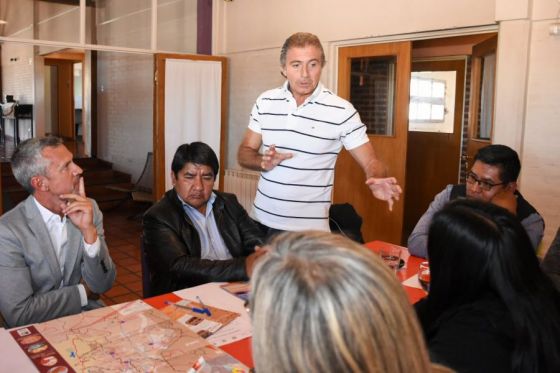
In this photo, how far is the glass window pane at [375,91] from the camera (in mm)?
4801

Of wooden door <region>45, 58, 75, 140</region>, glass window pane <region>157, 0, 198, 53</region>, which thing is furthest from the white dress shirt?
wooden door <region>45, 58, 75, 140</region>

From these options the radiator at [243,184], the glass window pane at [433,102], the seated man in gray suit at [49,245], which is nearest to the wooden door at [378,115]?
the radiator at [243,184]

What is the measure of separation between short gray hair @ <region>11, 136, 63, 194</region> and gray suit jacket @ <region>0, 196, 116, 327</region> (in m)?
0.10

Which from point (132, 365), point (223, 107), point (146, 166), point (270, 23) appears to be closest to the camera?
point (132, 365)

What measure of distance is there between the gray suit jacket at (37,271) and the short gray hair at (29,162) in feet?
0.33

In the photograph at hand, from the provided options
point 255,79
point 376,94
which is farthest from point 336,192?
point 255,79

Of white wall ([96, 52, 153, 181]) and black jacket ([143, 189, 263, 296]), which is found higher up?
white wall ([96, 52, 153, 181])

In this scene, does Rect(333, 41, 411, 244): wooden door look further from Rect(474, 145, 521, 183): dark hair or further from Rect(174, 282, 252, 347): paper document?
Rect(174, 282, 252, 347): paper document

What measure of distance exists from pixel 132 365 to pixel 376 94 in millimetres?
3984

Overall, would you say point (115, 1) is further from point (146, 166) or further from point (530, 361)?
point (530, 361)

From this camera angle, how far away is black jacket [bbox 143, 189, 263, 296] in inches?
85.4

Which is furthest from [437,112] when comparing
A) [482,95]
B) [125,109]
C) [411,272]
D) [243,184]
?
[125,109]

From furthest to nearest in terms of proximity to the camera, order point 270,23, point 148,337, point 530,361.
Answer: point 270,23, point 148,337, point 530,361

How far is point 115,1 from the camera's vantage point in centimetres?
762
